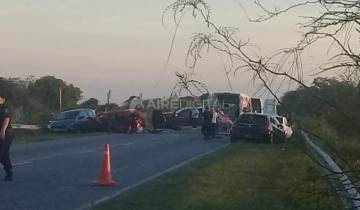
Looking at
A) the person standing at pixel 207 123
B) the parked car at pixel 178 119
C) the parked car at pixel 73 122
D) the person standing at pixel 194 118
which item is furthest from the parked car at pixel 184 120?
the parked car at pixel 73 122

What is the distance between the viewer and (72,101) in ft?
331

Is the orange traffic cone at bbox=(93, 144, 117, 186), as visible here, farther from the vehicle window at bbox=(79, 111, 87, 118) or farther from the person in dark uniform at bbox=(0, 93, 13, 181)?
the vehicle window at bbox=(79, 111, 87, 118)

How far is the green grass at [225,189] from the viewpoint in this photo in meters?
13.1

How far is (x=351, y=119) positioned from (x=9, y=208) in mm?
8234

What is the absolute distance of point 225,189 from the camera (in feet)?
53.8

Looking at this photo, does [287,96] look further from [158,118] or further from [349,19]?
[158,118]

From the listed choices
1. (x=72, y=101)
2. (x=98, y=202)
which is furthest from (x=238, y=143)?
(x=72, y=101)

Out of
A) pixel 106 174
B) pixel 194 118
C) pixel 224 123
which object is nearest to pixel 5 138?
pixel 106 174

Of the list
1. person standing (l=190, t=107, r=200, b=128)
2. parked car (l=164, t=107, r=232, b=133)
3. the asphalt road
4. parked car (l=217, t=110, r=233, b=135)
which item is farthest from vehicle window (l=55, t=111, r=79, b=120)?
the asphalt road

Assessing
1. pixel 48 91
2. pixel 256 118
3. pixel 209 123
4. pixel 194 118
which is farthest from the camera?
pixel 48 91

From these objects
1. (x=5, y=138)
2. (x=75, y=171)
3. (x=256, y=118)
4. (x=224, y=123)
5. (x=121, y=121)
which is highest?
(x=121, y=121)

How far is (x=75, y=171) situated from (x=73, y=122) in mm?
28104

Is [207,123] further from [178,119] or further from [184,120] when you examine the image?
[184,120]

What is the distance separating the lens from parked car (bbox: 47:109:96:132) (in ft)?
158
